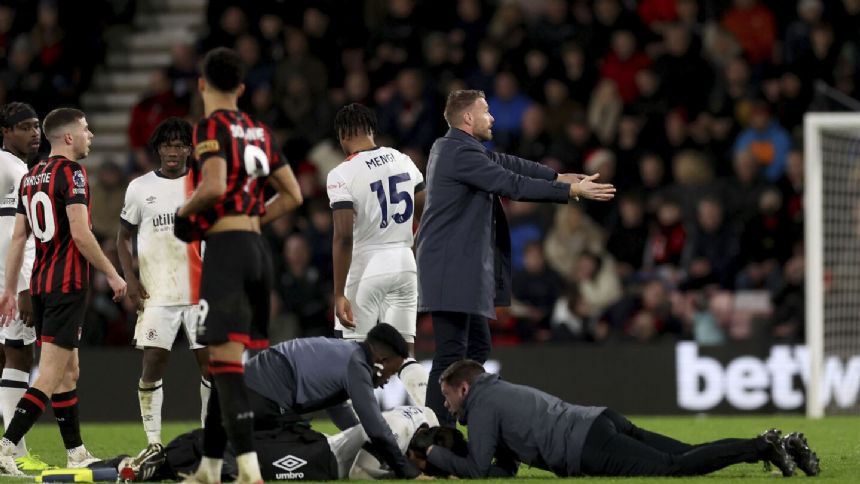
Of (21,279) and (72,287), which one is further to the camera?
(21,279)

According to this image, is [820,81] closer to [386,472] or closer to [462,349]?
[462,349]

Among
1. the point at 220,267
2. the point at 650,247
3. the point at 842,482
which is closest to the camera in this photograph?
the point at 220,267

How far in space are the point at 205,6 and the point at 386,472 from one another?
13.1 m

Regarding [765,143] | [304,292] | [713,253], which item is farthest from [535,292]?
[765,143]

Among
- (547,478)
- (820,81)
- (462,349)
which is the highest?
(820,81)

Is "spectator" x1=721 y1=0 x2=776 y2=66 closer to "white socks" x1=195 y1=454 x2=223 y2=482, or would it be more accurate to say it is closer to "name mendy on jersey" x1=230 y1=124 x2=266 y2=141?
"name mendy on jersey" x1=230 y1=124 x2=266 y2=141

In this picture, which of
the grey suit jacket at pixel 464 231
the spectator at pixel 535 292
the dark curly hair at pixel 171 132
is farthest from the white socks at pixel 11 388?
the spectator at pixel 535 292

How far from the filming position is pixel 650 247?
15281 millimetres

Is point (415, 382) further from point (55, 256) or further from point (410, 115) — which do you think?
point (410, 115)

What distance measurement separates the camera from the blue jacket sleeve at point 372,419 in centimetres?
762

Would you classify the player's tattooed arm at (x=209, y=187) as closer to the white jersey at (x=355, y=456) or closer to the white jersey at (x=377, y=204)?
the white jersey at (x=355, y=456)

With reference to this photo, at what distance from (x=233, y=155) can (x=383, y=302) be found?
9.37ft

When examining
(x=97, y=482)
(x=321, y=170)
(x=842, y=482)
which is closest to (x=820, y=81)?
(x=321, y=170)

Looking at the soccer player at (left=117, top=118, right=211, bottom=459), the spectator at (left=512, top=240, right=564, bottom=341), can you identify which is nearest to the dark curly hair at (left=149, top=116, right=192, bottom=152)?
the soccer player at (left=117, top=118, right=211, bottom=459)
